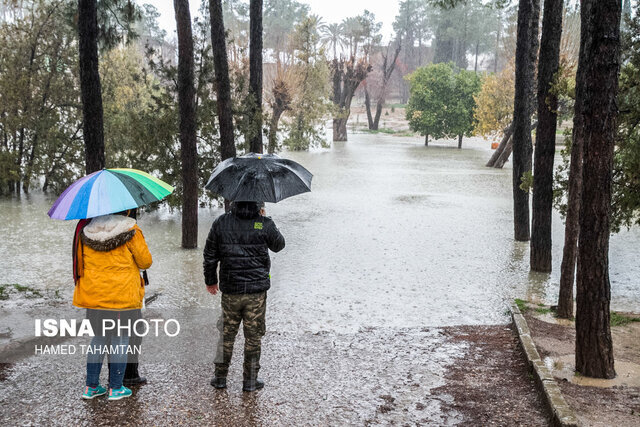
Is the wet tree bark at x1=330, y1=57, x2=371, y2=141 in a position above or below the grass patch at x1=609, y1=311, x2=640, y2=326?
above

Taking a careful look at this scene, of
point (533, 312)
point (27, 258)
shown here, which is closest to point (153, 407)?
point (533, 312)

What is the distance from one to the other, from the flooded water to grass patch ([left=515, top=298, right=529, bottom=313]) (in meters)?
0.19

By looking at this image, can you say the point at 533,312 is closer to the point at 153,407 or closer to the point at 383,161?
the point at 153,407

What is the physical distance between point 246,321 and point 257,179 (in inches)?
43.2

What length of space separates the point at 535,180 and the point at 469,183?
13993 mm

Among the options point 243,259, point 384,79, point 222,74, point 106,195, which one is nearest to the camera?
point 106,195

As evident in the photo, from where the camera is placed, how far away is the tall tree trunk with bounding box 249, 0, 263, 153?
14.8 metres

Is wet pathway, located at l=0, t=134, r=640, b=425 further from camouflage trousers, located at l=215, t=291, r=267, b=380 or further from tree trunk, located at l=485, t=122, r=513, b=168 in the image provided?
tree trunk, located at l=485, t=122, r=513, b=168

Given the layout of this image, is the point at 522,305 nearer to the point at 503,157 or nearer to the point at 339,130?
the point at 503,157

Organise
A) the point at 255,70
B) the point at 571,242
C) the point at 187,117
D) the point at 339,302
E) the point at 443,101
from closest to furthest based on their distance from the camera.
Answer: the point at 571,242 < the point at 339,302 < the point at 187,117 < the point at 255,70 < the point at 443,101

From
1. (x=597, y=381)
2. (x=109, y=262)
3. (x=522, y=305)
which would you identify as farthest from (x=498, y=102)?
(x=109, y=262)

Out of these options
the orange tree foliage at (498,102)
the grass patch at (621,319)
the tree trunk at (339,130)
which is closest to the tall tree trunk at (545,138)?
the grass patch at (621,319)

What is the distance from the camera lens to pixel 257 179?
4.77 meters

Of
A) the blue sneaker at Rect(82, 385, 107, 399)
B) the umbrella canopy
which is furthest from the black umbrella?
the blue sneaker at Rect(82, 385, 107, 399)
